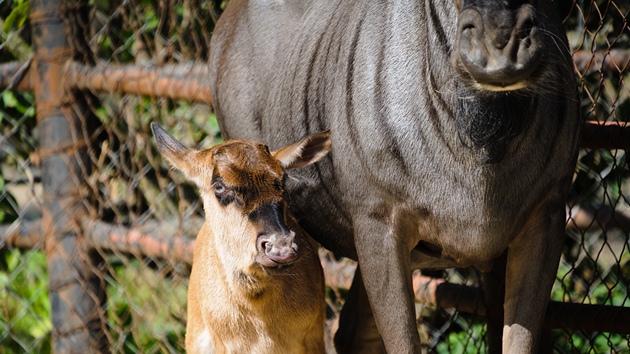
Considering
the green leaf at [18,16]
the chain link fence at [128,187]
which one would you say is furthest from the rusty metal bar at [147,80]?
the green leaf at [18,16]

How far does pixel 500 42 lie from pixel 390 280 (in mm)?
1053

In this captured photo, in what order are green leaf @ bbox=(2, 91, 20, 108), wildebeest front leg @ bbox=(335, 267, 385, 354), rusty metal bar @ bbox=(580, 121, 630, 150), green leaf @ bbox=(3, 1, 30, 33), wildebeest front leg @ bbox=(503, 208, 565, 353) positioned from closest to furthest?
1. wildebeest front leg @ bbox=(503, 208, 565, 353)
2. rusty metal bar @ bbox=(580, 121, 630, 150)
3. wildebeest front leg @ bbox=(335, 267, 385, 354)
4. green leaf @ bbox=(3, 1, 30, 33)
5. green leaf @ bbox=(2, 91, 20, 108)

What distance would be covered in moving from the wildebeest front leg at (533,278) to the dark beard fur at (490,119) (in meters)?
0.33

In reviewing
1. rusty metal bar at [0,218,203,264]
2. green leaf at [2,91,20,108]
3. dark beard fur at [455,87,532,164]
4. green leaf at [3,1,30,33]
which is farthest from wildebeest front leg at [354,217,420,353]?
green leaf at [2,91,20,108]

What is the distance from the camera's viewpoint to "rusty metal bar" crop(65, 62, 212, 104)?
5.30 metres

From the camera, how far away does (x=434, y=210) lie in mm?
3490

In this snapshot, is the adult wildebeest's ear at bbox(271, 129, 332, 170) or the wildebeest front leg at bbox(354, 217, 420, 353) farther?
the adult wildebeest's ear at bbox(271, 129, 332, 170)

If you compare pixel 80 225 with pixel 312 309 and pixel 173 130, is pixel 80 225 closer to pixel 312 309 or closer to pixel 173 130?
pixel 173 130

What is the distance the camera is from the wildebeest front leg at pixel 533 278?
3.55 metres

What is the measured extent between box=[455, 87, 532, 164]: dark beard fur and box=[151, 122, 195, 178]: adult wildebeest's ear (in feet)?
4.04

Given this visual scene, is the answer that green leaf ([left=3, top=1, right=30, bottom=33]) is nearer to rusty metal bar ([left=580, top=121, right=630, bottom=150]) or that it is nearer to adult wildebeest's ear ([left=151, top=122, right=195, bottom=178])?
adult wildebeest's ear ([left=151, top=122, right=195, bottom=178])

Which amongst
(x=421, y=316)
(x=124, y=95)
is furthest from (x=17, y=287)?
(x=421, y=316)

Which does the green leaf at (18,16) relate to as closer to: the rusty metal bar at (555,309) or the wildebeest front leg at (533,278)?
the rusty metal bar at (555,309)

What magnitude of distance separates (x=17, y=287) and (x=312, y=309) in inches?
142
